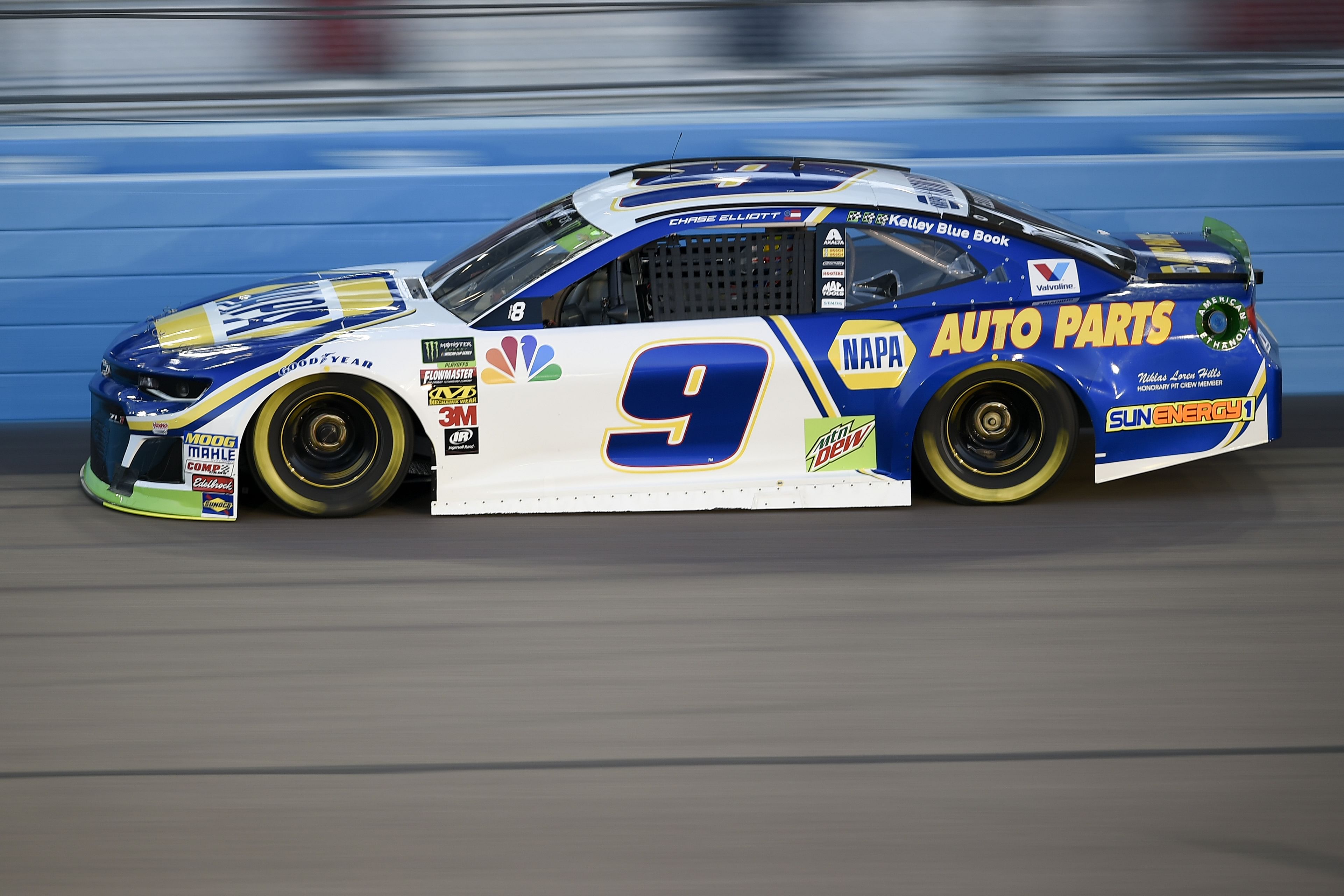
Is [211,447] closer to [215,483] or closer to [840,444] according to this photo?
[215,483]

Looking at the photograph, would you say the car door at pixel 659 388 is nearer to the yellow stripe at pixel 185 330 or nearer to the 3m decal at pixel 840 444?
the 3m decal at pixel 840 444

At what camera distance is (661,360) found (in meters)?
5.45

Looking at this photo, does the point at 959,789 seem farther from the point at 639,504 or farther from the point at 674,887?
the point at 639,504

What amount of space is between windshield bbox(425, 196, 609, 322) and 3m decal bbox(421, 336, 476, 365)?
0.11m

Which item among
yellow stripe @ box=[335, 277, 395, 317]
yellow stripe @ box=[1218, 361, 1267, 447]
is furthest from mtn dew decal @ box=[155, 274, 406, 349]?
yellow stripe @ box=[1218, 361, 1267, 447]

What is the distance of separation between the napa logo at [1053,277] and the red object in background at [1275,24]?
392 centimetres

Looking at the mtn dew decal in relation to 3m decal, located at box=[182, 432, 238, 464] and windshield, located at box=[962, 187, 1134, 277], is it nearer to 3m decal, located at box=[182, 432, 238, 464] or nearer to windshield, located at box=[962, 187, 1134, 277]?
3m decal, located at box=[182, 432, 238, 464]

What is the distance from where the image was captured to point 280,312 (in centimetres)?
575

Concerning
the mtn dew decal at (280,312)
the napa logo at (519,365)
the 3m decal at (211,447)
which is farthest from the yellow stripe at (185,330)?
the napa logo at (519,365)

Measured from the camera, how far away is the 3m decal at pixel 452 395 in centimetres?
548

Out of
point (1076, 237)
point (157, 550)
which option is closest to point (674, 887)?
point (157, 550)

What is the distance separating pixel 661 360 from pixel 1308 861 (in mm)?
2999

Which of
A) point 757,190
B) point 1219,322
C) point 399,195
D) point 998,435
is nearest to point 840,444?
point 998,435

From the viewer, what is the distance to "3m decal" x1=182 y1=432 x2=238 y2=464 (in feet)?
18.0
